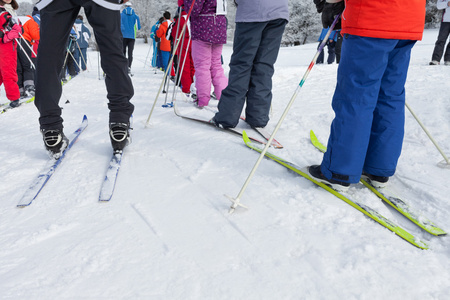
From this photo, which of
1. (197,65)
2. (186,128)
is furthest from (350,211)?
(197,65)

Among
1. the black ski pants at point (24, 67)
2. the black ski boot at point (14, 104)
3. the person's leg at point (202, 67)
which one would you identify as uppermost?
the person's leg at point (202, 67)

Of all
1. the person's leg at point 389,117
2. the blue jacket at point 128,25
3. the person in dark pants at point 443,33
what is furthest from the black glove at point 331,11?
the blue jacket at point 128,25

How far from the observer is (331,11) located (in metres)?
1.89

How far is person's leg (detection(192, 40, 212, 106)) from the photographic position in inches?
152

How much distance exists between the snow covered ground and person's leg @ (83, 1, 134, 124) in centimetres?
37

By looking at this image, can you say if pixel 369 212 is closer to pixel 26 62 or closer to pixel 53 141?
pixel 53 141

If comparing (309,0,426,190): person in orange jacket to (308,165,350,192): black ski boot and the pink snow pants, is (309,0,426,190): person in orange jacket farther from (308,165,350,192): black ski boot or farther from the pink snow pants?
the pink snow pants

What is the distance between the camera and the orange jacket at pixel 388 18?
1.49 metres

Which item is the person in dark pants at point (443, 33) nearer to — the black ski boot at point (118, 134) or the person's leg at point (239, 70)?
the person's leg at point (239, 70)

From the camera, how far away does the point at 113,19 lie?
78.8 inches

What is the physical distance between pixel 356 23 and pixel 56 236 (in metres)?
1.77

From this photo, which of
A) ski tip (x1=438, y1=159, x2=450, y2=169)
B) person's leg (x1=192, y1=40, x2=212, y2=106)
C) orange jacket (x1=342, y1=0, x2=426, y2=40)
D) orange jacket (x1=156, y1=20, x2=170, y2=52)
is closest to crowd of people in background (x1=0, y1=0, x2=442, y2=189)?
orange jacket (x1=342, y1=0, x2=426, y2=40)

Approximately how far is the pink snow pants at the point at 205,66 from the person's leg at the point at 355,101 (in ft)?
8.12

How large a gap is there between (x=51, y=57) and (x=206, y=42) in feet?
6.85
